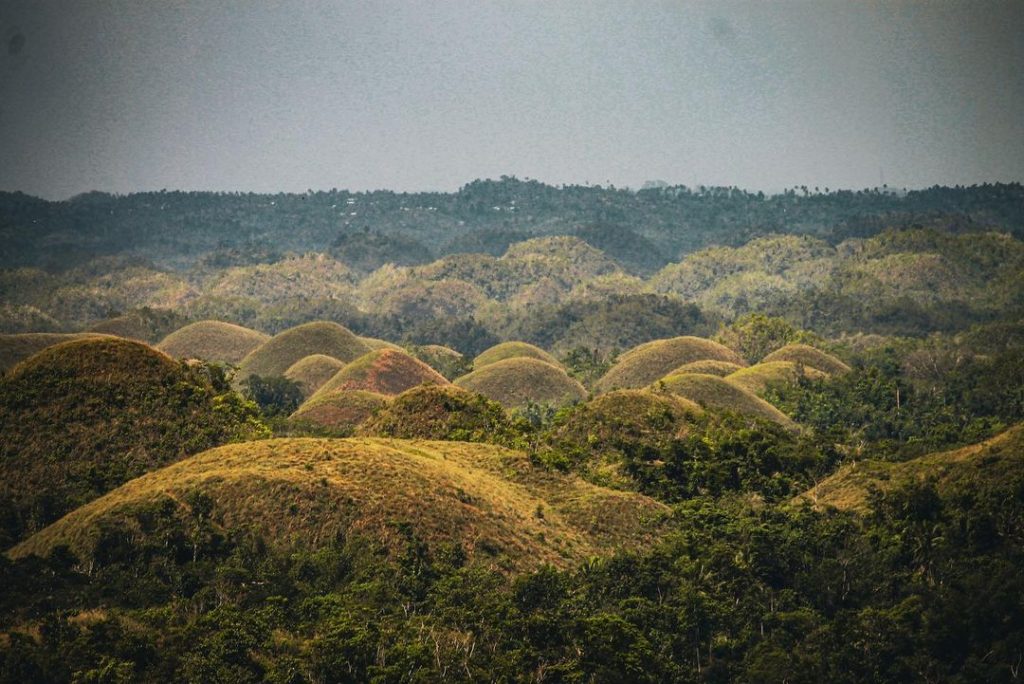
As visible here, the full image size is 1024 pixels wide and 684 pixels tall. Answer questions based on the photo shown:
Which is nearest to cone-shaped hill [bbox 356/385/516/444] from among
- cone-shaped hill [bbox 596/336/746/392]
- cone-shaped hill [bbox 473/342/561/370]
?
cone-shaped hill [bbox 596/336/746/392]

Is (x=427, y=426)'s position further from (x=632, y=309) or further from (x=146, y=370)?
(x=632, y=309)

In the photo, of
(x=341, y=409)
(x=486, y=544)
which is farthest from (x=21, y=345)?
(x=486, y=544)

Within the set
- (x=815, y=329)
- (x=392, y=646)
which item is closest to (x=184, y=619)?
(x=392, y=646)

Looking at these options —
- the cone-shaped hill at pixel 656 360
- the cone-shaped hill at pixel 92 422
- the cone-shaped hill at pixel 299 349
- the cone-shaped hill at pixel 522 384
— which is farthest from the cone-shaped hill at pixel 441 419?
the cone-shaped hill at pixel 299 349

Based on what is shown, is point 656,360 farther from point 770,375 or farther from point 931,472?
point 931,472

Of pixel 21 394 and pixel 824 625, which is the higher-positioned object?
pixel 21 394

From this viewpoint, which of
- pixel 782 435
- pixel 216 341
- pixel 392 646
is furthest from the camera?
pixel 216 341

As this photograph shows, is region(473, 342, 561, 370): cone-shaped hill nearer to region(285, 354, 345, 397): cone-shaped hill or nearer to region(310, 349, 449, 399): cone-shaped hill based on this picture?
region(285, 354, 345, 397): cone-shaped hill
